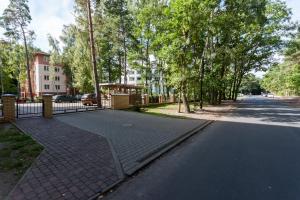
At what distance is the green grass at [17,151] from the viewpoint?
4719 mm

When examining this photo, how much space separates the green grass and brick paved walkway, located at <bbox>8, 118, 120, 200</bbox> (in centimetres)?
22

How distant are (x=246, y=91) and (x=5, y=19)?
114m

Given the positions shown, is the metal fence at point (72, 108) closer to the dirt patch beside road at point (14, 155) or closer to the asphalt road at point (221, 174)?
the dirt patch beside road at point (14, 155)

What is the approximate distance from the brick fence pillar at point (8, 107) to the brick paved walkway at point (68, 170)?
368cm

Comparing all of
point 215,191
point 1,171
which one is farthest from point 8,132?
point 215,191

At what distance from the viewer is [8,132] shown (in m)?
7.84

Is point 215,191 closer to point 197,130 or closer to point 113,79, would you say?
point 197,130

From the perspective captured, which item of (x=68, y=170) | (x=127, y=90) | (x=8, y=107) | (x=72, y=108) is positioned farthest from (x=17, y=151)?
(x=127, y=90)

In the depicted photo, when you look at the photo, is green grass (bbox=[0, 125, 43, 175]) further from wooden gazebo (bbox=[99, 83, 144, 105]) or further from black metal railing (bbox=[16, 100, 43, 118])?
wooden gazebo (bbox=[99, 83, 144, 105])

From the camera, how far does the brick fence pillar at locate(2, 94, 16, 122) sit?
967 centimetres

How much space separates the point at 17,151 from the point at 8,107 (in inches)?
206

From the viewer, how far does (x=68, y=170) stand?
455cm

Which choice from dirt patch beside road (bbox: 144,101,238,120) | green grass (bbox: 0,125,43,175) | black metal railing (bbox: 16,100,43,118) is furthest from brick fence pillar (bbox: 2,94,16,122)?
dirt patch beside road (bbox: 144,101,238,120)

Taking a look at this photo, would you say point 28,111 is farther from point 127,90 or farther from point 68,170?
point 127,90
